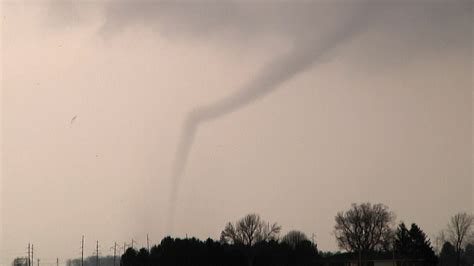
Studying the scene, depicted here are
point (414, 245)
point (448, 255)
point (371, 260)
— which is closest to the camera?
point (414, 245)

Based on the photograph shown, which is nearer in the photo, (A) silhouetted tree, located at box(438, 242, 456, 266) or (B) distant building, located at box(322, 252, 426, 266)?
(B) distant building, located at box(322, 252, 426, 266)

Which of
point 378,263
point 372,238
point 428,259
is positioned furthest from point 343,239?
point 428,259

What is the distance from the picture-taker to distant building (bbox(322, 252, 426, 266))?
461 ft

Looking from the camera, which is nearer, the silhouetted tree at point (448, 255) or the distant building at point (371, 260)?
the distant building at point (371, 260)

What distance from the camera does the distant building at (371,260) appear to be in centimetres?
14062

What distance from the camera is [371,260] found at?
148625 millimetres

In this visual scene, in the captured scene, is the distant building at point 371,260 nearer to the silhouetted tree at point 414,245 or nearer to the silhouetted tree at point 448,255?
the silhouetted tree at point 414,245

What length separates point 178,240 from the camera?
145 m

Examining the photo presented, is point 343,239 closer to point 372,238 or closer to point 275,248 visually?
point 372,238

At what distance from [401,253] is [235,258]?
34.9 m

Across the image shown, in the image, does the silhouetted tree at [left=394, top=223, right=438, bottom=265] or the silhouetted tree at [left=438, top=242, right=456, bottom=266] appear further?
the silhouetted tree at [left=438, top=242, right=456, bottom=266]

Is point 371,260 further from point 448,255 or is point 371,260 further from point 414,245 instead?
point 448,255

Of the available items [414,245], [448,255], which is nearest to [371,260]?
[414,245]

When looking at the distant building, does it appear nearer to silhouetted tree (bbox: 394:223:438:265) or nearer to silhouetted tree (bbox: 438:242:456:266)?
silhouetted tree (bbox: 394:223:438:265)
